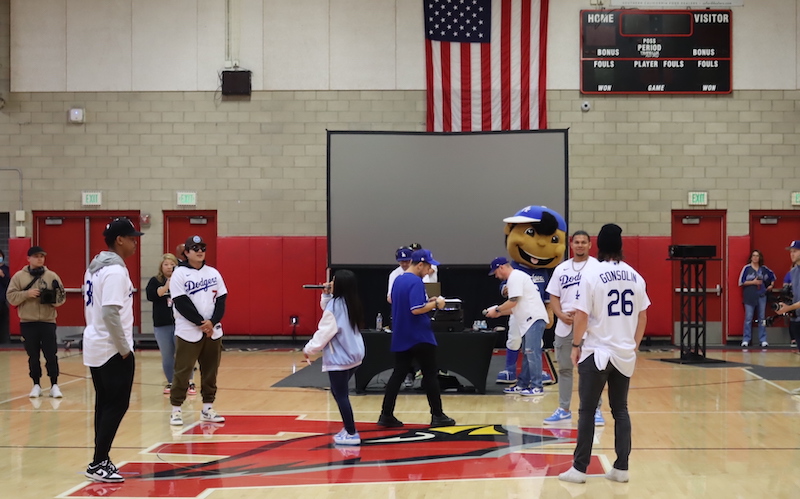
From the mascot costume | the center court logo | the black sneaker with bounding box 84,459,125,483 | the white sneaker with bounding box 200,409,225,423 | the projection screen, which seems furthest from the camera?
the projection screen

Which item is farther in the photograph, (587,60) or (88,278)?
(587,60)

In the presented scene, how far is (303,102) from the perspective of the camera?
17.0 meters

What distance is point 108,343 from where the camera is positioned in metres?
5.94

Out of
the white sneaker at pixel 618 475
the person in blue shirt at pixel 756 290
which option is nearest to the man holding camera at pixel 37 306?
the white sneaker at pixel 618 475

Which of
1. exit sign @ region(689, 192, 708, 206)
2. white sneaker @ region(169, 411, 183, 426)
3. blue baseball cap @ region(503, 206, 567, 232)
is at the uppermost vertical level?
exit sign @ region(689, 192, 708, 206)

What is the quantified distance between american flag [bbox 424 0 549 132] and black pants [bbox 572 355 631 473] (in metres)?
11.2

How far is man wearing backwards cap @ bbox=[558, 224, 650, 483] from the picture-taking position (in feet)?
19.1

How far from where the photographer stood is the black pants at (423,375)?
8.31 metres

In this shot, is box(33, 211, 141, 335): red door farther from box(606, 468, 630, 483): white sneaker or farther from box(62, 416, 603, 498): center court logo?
box(606, 468, 630, 483): white sneaker

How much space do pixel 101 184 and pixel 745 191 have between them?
40.9 feet

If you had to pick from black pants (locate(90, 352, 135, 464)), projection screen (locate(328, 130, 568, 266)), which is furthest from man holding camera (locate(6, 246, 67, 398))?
projection screen (locate(328, 130, 568, 266))

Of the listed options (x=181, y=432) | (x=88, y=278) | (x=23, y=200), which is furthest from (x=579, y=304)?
(x=23, y=200)

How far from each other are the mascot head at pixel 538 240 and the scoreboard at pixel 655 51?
21.6ft

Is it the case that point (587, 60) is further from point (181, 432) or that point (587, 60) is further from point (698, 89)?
point (181, 432)
